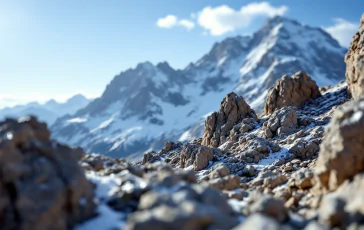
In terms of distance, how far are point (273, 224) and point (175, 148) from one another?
63.3 meters

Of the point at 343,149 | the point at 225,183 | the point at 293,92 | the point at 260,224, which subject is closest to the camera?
the point at 260,224

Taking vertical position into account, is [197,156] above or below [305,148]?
above

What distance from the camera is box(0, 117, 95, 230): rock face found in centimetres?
Result: 1686

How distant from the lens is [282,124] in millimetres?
57438

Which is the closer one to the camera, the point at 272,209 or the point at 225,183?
the point at 272,209

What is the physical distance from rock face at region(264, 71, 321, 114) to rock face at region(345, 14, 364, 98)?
1357 centimetres

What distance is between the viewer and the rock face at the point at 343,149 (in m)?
19.2

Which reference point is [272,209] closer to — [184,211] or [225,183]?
[184,211]

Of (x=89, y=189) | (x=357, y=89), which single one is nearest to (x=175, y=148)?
(x=357, y=89)

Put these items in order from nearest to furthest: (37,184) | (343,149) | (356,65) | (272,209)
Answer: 1. (272,209)
2. (37,184)
3. (343,149)
4. (356,65)

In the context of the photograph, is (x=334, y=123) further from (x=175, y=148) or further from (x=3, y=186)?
(x=175, y=148)

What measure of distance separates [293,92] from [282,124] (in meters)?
16.7

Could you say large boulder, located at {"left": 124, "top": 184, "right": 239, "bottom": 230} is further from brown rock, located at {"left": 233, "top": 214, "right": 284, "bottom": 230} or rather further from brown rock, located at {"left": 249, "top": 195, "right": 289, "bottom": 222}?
brown rock, located at {"left": 233, "top": 214, "right": 284, "bottom": 230}

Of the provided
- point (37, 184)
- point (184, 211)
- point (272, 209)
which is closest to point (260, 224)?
point (184, 211)
